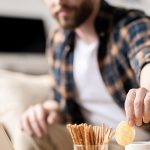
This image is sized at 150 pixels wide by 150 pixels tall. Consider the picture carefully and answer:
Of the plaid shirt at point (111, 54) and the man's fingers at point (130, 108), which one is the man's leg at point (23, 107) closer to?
the plaid shirt at point (111, 54)

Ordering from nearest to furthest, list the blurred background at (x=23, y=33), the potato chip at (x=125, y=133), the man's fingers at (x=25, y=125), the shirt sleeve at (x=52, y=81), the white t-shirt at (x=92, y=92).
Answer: the potato chip at (x=125, y=133) < the man's fingers at (x=25, y=125) < the white t-shirt at (x=92, y=92) < the shirt sleeve at (x=52, y=81) < the blurred background at (x=23, y=33)

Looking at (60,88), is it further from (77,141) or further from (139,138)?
(77,141)

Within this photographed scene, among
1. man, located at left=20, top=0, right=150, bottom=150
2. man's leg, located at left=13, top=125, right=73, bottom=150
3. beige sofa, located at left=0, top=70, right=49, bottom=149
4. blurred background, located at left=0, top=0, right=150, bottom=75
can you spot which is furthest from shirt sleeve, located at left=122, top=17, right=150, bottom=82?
blurred background, located at left=0, top=0, right=150, bottom=75

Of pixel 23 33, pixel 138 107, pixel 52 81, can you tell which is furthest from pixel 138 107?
pixel 23 33

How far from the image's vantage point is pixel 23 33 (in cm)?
275

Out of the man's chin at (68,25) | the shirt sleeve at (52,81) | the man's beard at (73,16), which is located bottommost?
the shirt sleeve at (52,81)

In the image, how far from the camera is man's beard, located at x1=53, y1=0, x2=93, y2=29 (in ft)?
4.48

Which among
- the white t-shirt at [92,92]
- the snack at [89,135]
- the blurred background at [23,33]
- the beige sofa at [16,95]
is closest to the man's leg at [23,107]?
the beige sofa at [16,95]

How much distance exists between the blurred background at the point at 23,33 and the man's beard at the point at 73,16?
1290mm

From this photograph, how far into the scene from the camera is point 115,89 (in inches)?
52.1

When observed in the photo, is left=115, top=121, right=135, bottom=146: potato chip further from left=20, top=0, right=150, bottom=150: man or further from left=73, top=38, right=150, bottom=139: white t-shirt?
left=73, top=38, right=150, bottom=139: white t-shirt

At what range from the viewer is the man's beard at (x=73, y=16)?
1.37m

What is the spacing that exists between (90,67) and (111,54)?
3.5 inches

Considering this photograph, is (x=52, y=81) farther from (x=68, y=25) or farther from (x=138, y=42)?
(x=138, y=42)
